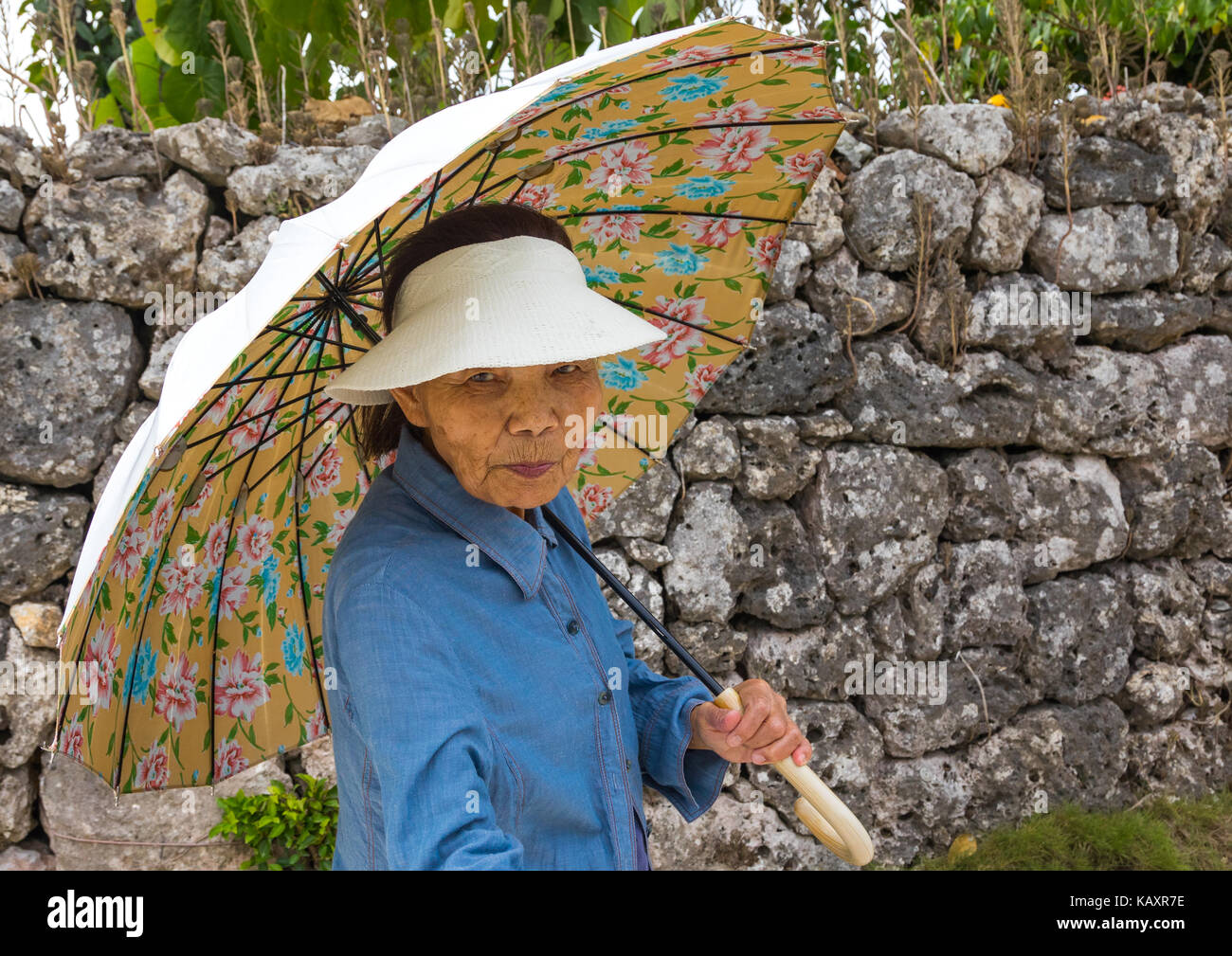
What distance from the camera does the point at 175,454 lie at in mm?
1727

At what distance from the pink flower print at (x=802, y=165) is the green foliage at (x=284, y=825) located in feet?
7.92

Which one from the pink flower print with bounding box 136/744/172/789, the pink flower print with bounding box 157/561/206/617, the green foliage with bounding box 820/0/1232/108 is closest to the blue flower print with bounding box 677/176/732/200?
the pink flower print with bounding box 157/561/206/617

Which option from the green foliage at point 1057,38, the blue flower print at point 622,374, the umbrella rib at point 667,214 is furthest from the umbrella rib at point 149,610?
the green foliage at point 1057,38

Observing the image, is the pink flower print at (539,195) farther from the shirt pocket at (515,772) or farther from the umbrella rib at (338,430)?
the shirt pocket at (515,772)

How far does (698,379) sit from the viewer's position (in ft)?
7.63

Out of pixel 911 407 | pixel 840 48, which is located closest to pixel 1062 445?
pixel 911 407

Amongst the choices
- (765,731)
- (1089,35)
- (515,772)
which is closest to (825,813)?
(765,731)

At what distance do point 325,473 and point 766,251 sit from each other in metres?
0.98

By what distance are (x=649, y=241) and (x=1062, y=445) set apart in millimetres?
2731

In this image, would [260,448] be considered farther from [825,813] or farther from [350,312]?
[825,813]

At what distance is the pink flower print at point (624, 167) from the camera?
2.00 meters

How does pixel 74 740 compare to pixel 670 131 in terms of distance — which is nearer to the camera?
pixel 74 740

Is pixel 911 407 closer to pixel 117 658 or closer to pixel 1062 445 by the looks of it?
pixel 1062 445
